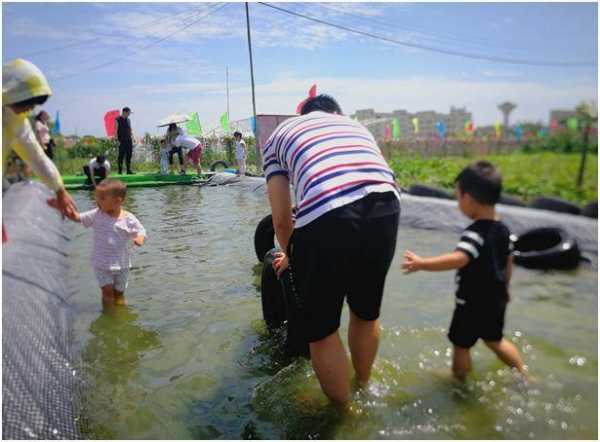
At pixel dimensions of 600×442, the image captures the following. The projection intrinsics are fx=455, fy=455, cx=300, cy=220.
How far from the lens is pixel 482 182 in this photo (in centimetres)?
180

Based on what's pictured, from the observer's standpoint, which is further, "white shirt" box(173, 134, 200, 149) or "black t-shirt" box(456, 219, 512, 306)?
"white shirt" box(173, 134, 200, 149)

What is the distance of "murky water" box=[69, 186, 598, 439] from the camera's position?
7.05ft

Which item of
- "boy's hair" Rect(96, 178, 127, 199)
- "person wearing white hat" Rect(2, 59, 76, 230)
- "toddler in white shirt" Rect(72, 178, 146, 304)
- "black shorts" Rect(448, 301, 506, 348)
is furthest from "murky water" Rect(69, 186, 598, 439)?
"person wearing white hat" Rect(2, 59, 76, 230)

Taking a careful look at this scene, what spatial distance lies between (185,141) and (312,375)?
255 inches

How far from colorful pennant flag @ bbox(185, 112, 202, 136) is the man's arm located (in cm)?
557

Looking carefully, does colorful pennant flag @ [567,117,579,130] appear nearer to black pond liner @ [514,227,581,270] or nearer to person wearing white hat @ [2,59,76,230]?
black pond liner @ [514,227,581,270]

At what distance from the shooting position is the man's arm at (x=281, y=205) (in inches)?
84.6

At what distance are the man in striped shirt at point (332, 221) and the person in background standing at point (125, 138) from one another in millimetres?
6915

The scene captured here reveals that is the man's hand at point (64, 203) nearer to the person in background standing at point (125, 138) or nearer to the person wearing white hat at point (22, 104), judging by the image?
the person wearing white hat at point (22, 104)

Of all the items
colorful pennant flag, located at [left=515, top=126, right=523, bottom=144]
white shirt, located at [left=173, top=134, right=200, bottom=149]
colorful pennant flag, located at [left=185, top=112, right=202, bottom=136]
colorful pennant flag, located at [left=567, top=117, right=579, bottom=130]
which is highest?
colorful pennant flag, located at [left=567, top=117, right=579, bottom=130]

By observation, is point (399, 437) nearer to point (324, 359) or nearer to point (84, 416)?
point (324, 359)

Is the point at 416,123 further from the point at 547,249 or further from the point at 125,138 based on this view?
the point at 125,138

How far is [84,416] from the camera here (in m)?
2.30

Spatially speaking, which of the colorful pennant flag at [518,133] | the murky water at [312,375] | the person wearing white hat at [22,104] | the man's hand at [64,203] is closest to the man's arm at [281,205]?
the murky water at [312,375]
